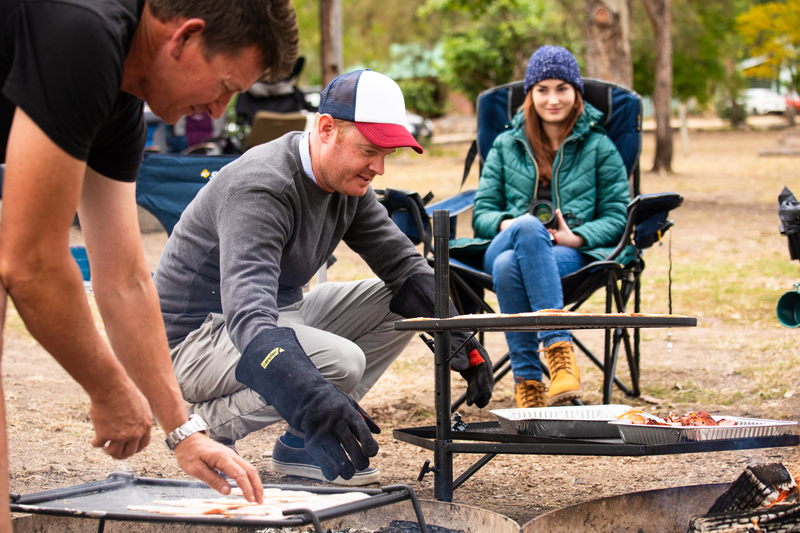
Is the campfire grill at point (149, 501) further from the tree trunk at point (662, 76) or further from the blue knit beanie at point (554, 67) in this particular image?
the tree trunk at point (662, 76)

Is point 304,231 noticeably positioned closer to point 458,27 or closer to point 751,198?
point 751,198

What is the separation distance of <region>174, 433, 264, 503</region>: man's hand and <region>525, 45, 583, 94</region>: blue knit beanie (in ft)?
8.60

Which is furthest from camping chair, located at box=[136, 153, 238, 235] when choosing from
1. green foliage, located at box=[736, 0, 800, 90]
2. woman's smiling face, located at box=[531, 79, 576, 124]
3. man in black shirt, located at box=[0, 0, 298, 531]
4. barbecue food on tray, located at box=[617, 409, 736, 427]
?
green foliage, located at box=[736, 0, 800, 90]

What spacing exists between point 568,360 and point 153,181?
2.40 m

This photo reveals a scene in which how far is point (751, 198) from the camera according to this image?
11.5m

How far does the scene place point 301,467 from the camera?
2.69m

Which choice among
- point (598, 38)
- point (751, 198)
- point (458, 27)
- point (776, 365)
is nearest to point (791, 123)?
point (458, 27)

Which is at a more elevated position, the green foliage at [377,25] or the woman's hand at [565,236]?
the green foliage at [377,25]

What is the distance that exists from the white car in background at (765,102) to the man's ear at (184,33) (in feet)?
133

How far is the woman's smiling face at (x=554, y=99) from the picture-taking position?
12.3 feet

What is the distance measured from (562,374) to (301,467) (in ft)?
3.31

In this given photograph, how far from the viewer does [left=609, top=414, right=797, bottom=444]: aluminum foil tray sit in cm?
196

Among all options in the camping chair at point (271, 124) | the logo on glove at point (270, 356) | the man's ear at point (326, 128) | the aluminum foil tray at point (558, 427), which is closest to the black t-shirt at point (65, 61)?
the logo on glove at point (270, 356)

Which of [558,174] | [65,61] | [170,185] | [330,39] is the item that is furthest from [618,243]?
[330,39]
